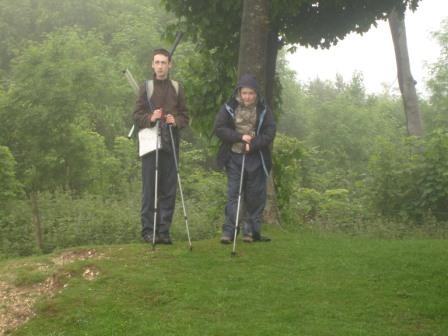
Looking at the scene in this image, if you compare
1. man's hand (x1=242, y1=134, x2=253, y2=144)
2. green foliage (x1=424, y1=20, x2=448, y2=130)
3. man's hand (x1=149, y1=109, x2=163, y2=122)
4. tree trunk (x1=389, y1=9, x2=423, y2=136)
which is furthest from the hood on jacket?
green foliage (x1=424, y1=20, x2=448, y2=130)

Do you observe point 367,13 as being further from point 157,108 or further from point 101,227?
point 101,227

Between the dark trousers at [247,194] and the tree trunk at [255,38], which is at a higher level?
the tree trunk at [255,38]

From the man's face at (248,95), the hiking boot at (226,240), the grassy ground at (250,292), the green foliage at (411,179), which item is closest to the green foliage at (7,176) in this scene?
the grassy ground at (250,292)

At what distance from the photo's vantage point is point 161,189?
29.1 ft

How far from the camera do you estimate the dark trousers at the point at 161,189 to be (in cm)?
882

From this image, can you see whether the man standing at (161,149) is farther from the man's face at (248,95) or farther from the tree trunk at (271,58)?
the tree trunk at (271,58)

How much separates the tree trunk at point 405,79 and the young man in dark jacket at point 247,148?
11.6 meters

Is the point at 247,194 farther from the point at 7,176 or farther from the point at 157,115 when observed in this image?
the point at 7,176

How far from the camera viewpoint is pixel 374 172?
1458 cm

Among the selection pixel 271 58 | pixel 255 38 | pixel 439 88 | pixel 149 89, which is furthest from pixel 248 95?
pixel 439 88

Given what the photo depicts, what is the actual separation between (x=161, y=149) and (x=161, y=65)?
1044 mm

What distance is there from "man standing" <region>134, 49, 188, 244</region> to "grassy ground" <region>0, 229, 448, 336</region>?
1.28ft

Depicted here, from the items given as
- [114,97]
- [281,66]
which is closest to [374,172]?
[114,97]

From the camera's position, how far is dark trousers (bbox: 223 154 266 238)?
28.9 ft
